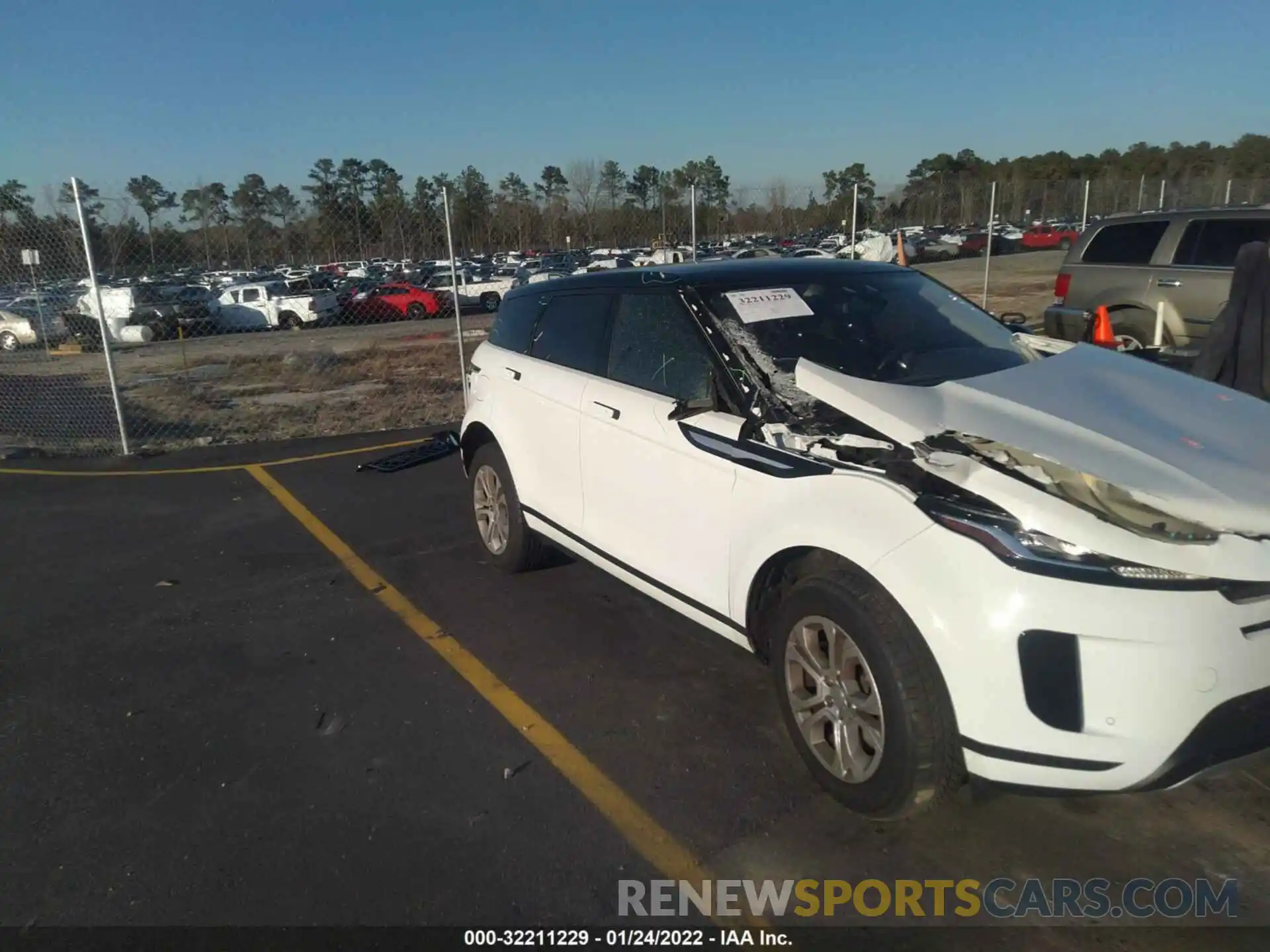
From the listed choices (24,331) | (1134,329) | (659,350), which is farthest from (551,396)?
(24,331)

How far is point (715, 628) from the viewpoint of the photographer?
3439 mm

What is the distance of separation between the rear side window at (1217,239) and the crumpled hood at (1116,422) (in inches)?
251

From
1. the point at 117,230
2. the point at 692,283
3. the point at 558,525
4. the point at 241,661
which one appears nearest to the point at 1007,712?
the point at 692,283

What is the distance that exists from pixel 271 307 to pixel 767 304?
92.5ft

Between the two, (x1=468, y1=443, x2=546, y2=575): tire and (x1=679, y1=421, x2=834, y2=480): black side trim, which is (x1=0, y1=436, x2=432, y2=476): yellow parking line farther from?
(x1=679, y1=421, x2=834, y2=480): black side trim

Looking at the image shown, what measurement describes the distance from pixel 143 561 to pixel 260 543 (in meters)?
0.69

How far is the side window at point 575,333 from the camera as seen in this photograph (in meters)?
4.30

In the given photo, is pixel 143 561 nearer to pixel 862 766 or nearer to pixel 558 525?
pixel 558 525

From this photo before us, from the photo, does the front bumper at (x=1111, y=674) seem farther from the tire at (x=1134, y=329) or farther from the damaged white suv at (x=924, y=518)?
the tire at (x=1134, y=329)

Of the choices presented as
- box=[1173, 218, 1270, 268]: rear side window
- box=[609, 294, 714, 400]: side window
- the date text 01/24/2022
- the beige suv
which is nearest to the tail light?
the beige suv

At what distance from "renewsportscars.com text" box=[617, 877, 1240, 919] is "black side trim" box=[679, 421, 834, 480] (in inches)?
49.7

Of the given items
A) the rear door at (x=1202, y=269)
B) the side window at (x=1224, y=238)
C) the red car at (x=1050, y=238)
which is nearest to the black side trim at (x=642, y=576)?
the rear door at (x=1202, y=269)

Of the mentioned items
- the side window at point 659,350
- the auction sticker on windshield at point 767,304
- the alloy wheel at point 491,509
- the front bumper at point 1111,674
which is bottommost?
the alloy wheel at point 491,509

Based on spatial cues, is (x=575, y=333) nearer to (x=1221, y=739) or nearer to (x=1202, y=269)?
(x=1221, y=739)
